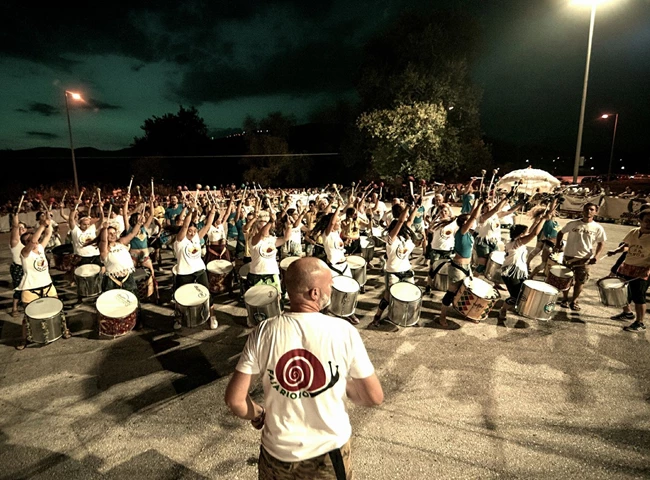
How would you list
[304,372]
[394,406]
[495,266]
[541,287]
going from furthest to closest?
[495,266] < [541,287] < [394,406] < [304,372]

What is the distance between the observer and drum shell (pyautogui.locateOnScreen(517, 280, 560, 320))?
574 cm

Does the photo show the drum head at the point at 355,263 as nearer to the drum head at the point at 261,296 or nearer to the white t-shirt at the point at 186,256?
the drum head at the point at 261,296

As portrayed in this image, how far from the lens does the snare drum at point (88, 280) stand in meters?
7.29

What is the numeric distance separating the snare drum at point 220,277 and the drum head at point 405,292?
3790 mm

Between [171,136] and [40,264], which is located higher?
[171,136]

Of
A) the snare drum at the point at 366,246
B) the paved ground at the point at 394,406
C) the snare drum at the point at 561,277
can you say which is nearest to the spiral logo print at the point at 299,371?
the paved ground at the point at 394,406

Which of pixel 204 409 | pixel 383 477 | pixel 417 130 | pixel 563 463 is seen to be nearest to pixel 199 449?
pixel 204 409

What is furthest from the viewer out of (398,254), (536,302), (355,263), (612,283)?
(355,263)

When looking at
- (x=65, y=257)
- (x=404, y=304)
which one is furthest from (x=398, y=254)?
(x=65, y=257)

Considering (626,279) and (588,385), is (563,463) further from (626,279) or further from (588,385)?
(626,279)

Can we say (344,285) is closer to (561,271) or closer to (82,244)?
(561,271)

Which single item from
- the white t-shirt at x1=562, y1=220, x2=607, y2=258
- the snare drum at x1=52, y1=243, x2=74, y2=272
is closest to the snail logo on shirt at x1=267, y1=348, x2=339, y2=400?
the white t-shirt at x1=562, y1=220, x2=607, y2=258

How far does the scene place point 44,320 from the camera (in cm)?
541

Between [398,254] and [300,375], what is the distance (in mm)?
4681
